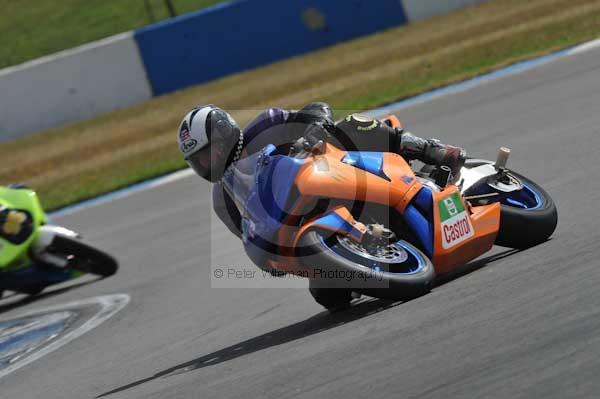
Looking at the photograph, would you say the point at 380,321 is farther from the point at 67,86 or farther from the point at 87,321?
the point at 67,86

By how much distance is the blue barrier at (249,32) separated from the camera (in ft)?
65.2

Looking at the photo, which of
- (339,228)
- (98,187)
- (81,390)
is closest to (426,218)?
(339,228)

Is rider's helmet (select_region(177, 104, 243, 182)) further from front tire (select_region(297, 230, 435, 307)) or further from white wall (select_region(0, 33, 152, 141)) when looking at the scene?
white wall (select_region(0, 33, 152, 141))

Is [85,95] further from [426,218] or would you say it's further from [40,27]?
[426,218]

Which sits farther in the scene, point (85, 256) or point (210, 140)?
point (85, 256)

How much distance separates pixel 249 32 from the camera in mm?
20031

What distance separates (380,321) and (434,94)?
9.24 m

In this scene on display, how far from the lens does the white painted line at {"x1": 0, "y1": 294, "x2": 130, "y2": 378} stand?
301 inches

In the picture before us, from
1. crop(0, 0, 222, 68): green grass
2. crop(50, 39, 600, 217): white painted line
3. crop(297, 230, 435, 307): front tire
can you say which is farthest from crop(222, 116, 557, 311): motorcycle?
crop(0, 0, 222, 68): green grass

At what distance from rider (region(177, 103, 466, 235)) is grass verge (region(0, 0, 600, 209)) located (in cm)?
829

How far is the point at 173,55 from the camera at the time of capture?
20.1 metres

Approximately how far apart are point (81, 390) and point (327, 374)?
7.05 feet

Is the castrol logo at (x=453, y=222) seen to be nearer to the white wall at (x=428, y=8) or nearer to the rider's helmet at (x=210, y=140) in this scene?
the rider's helmet at (x=210, y=140)

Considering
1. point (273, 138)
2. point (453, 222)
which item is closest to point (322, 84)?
point (273, 138)
